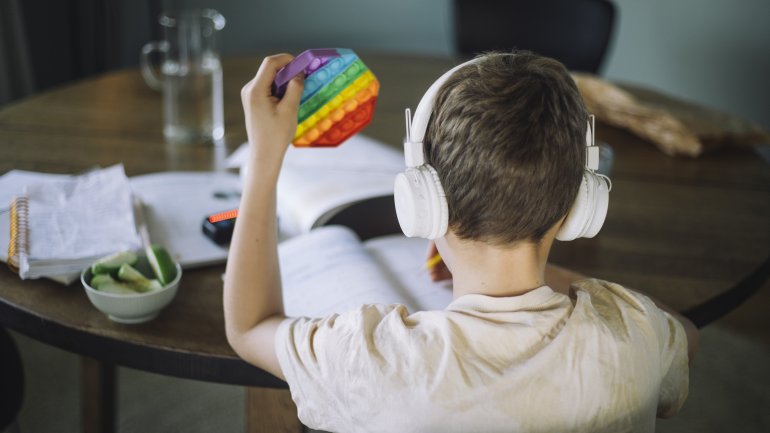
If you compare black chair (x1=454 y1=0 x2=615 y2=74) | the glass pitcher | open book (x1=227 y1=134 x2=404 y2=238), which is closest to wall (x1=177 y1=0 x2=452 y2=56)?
black chair (x1=454 y1=0 x2=615 y2=74)

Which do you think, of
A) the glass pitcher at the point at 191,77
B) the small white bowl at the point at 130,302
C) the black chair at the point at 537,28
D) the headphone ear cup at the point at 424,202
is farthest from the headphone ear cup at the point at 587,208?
the black chair at the point at 537,28

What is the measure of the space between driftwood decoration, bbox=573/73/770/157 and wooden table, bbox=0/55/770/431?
2 centimetres

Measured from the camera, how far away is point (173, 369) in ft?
2.73

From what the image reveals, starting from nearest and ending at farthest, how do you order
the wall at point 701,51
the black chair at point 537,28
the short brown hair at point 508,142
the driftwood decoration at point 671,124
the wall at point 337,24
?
the short brown hair at point 508,142, the driftwood decoration at point 671,124, the black chair at point 537,28, the wall at point 701,51, the wall at point 337,24

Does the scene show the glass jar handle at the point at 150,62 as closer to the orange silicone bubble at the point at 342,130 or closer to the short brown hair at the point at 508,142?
the orange silicone bubble at the point at 342,130

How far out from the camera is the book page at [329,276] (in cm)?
89

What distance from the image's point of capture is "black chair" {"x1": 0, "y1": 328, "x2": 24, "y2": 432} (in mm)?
1040

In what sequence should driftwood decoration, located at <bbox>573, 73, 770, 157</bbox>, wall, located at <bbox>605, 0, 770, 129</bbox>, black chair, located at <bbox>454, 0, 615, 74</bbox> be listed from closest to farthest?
1. driftwood decoration, located at <bbox>573, 73, 770, 157</bbox>
2. black chair, located at <bbox>454, 0, 615, 74</bbox>
3. wall, located at <bbox>605, 0, 770, 129</bbox>

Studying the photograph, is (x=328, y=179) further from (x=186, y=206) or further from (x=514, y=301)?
(x=514, y=301)

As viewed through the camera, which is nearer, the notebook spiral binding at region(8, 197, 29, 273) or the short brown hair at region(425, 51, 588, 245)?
the short brown hair at region(425, 51, 588, 245)

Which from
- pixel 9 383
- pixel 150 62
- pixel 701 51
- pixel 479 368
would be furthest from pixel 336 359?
pixel 701 51

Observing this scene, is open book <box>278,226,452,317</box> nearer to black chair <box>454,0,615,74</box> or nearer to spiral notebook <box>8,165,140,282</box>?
spiral notebook <box>8,165,140,282</box>

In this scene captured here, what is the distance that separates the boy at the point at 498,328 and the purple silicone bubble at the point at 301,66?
0.17 metres

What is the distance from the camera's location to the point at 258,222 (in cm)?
79
